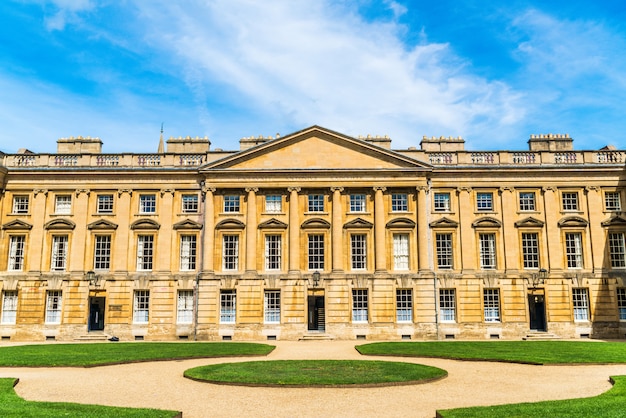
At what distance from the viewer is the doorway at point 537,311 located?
3672 centimetres

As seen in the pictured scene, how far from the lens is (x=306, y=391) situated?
15.2m

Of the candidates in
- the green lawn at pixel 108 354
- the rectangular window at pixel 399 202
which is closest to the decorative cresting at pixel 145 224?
the green lawn at pixel 108 354

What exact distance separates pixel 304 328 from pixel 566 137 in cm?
2469

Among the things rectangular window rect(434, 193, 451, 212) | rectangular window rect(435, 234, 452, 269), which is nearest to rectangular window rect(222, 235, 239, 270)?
rectangular window rect(435, 234, 452, 269)

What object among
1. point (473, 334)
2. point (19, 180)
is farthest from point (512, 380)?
point (19, 180)

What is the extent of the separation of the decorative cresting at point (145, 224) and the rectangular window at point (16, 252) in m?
7.81

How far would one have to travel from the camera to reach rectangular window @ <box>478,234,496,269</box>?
3719 centimetres

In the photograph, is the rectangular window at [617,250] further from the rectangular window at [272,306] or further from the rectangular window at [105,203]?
the rectangular window at [105,203]

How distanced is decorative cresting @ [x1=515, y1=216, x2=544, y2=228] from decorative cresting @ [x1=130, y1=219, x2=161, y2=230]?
25093 millimetres

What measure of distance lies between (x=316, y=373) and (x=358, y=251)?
19473 millimetres

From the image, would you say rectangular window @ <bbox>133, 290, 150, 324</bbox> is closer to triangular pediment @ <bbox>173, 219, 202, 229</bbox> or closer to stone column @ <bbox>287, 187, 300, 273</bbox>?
triangular pediment @ <bbox>173, 219, 202, 229</bbox>

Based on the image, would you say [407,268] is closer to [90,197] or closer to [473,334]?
[473,334]

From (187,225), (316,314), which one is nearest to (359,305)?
(316,314)

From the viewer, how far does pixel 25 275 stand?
1449 inches
